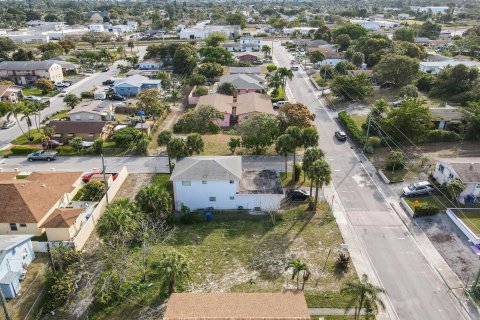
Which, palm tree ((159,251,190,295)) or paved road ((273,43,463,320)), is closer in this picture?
palm tree ((159,251,190,295))

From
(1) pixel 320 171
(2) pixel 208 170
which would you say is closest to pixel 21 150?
(2) pixel 208 170

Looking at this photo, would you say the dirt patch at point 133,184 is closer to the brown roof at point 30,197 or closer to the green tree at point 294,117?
the brown roof at point 30,197

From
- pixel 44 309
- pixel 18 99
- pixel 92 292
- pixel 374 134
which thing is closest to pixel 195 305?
pixel 92 292

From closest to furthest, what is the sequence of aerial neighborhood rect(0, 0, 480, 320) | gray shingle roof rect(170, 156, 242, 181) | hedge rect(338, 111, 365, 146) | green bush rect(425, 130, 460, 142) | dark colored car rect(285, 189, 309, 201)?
aerial neighborhood rect(0, 0, 480, 320) → gray shingle roof rect(170, 156, 242, 181) → dark colored car rect(285, 189, 309, 201) → hedge rect(338, 111, 365, 146) → green bush rect(425, 130, 460, 142)

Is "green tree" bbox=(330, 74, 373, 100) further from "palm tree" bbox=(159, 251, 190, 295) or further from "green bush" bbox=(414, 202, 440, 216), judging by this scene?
"palm tree" bbox=(159, 251, 190, 295)

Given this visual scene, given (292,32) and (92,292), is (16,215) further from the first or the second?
(292,32)

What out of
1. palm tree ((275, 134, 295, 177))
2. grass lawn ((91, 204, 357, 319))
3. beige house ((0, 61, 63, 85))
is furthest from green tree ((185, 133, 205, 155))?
beige house ((0, 61, 63, 85))

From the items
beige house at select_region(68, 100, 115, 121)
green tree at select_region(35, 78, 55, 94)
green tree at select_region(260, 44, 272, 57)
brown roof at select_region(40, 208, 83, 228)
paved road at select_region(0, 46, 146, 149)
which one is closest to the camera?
brown roof at select_region(40, 208, 83, 228)
